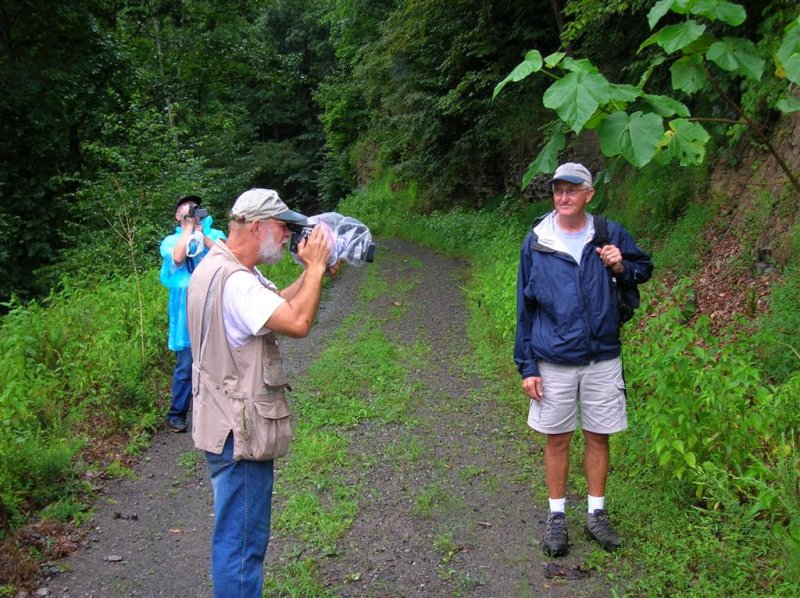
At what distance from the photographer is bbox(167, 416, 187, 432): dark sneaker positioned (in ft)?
19.7

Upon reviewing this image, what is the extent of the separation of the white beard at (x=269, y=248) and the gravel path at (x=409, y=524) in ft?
6.44

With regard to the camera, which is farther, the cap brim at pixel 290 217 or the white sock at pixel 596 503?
the white sock at pixel 596 503

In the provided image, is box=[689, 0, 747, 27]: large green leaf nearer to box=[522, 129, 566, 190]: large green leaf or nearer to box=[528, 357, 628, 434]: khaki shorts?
box=[522, 129, 566, 190]: large green leaf

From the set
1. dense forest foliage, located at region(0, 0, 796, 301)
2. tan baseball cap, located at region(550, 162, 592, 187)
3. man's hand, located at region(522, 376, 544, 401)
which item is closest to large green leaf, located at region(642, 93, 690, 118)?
tan baseball cap, located at region(550, 162, 592, 187)

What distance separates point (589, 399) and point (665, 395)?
721 millimetres

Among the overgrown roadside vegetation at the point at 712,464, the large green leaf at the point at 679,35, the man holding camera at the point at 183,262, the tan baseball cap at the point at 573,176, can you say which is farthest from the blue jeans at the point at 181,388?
the large green leaf at the point at 679,35

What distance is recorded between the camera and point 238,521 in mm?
2750

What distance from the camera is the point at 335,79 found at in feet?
105

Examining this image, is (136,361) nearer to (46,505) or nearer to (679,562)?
(46,505)

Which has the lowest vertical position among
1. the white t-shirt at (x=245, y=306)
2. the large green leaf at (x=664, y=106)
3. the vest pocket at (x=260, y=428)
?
the vest pocket at (x=260, y=428)

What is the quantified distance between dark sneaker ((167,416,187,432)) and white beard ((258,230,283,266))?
366 centimetres

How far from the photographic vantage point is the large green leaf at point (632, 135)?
220cm

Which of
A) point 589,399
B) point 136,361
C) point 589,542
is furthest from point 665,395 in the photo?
point 136,361

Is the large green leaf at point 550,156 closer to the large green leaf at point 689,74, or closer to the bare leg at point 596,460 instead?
the large green leaf at point 689,74
